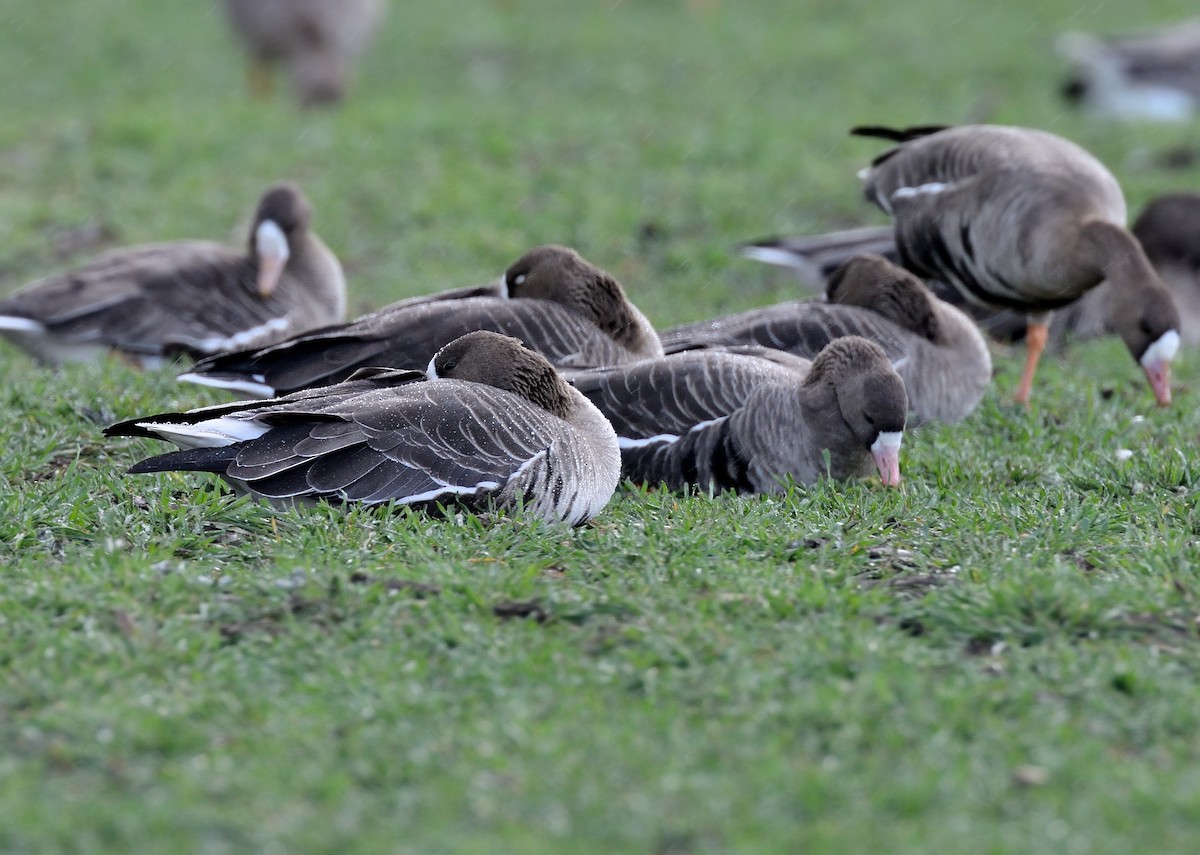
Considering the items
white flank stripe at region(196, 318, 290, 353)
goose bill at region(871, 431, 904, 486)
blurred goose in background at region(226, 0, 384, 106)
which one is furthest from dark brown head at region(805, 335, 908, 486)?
blurred goose in background at region(226, 0, 384, 106)

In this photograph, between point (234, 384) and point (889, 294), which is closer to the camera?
point (234, 384)

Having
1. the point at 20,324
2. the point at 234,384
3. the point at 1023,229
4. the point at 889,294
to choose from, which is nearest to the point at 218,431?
the point at 234,384

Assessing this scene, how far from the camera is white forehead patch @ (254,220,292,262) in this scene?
9625 millimetres

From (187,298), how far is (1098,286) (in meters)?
5.53

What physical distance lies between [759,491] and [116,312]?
4.49m

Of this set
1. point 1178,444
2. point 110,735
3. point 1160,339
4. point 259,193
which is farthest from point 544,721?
point 259,193

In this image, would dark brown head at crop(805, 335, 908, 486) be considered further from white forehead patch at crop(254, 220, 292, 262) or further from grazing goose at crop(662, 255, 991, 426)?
white forehead patch at crop(254, 220, 292, 262)

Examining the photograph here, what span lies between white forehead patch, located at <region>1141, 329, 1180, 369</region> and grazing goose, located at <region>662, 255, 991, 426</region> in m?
0.79

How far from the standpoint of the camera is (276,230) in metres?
9.68

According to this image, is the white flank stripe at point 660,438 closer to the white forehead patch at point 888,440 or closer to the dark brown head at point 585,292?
the white forehead patch at point 888,440

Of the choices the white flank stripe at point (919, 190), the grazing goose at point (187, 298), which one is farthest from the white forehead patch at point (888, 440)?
the grazing goose at point (187, 298)

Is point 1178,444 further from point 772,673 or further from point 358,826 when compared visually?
point 358,826

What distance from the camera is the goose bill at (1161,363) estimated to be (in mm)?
7684

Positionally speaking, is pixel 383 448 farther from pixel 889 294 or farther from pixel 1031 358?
pixel 1031 358
